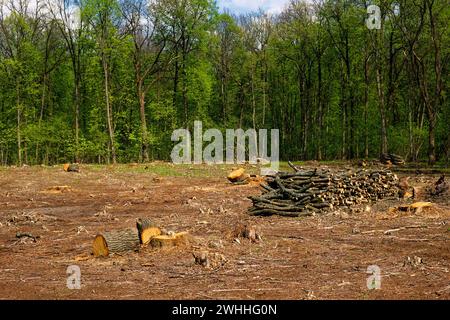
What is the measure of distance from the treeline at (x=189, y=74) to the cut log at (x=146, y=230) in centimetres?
2851

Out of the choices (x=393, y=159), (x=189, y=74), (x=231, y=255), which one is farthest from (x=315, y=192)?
(x=189, y=74)

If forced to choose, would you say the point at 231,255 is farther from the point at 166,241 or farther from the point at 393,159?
the point at 393,159

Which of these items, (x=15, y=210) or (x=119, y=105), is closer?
(x=15, y=210)

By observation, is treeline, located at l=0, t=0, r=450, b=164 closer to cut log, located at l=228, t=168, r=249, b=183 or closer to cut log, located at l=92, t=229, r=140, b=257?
cut log, located at l=228, t=168, r=249, b=183

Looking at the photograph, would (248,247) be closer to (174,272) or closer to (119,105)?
(174,272)

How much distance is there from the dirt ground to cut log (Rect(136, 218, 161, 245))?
302 mm

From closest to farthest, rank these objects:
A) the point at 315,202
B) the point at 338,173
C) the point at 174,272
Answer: the point at 174,272 < the point at 315,202 < the point at 338,173

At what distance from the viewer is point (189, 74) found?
43031 millimetres

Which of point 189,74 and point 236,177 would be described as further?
point 189,74

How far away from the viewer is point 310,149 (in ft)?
167

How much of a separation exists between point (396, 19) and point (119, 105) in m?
24.7

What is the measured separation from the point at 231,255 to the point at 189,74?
1416 inches

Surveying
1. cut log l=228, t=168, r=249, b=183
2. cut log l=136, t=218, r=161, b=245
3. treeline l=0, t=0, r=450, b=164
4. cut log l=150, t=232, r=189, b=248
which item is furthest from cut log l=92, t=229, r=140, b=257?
treeline l=0, t=0, r=450, b=164

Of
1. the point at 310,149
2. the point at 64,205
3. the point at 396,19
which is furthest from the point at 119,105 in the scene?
the point at 64,205
